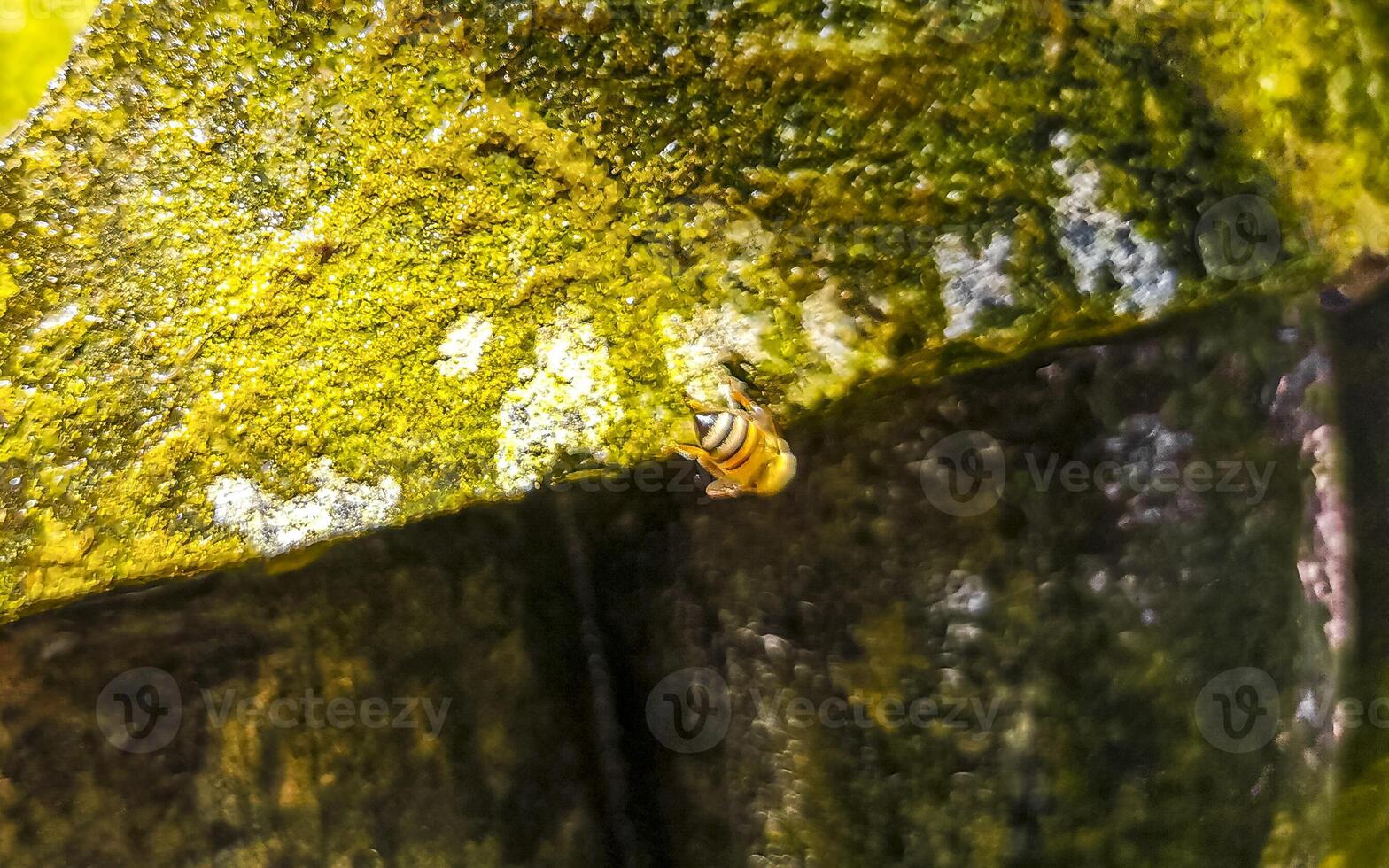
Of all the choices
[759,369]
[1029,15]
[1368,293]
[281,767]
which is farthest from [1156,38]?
[281,767]

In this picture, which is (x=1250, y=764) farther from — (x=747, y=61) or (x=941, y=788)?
(x=747, y=61)

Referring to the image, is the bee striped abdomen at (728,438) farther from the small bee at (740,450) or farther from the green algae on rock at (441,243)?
the green algae on rock at (441,243)

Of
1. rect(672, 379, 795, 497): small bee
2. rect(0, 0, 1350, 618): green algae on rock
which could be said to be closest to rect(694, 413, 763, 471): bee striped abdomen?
rect(672, 379, 795, 497): small bee

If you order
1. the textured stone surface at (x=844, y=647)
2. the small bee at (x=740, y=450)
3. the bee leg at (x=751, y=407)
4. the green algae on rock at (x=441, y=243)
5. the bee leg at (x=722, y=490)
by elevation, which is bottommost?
the textured stone surface at (x=844, y=647)

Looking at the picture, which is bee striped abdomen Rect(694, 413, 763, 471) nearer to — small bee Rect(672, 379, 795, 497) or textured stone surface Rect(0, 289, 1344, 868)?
small bee Rect(672, 379, 795, 497)

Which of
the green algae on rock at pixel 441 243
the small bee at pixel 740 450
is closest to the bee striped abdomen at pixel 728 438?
the small bee at pixel 740 450
